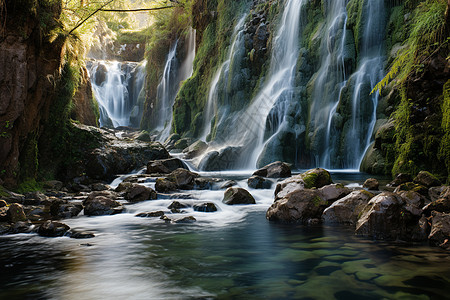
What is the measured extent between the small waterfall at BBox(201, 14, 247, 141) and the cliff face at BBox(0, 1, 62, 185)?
1477cm

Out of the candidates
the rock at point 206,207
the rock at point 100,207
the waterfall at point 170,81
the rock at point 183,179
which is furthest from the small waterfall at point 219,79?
the rock at point 100,207

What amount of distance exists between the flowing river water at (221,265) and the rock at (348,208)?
376 mm

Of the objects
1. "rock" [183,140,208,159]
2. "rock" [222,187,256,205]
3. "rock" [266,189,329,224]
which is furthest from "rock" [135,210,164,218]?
"rock" [183,140,208,159]

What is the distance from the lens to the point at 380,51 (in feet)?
47.4

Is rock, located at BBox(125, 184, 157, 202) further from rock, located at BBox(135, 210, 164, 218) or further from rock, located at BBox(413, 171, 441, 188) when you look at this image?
rock, located at BBox(413, 171, 441, 188)

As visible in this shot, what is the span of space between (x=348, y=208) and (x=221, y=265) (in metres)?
3.15

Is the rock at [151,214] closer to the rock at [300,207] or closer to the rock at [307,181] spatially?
the rock at [300,207]

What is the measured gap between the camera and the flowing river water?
3305mm

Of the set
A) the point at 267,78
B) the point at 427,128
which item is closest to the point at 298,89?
the point at 267,78

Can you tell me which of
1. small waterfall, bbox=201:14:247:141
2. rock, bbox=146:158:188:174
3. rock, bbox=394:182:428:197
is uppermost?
small waterfall, bbox=201:14:247:141

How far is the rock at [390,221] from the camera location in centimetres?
495

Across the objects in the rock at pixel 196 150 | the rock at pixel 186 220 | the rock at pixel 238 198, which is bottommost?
the rock at pixel 186 220

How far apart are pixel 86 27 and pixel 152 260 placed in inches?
355

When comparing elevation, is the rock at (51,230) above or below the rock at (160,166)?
below
